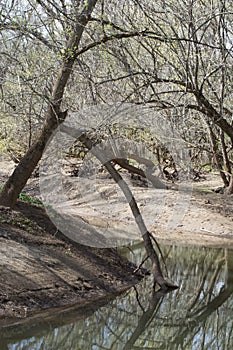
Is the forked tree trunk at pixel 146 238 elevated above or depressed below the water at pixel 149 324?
above

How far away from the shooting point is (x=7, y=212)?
9.64m

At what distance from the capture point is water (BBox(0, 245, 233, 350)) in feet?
23.1

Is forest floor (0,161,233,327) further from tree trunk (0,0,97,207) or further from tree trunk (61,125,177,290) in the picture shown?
tree trunk (61,125,177,290)

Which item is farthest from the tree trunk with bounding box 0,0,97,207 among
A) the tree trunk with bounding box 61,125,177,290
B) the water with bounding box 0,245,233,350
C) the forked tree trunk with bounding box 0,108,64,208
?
the water with bounding box 0,245,233,350

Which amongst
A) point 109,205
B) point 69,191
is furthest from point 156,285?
point 69,191

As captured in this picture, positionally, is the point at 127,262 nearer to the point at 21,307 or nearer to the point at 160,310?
the point at 160,310

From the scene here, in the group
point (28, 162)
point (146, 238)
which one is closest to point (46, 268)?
point (146, 238)

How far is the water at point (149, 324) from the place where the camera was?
704cm

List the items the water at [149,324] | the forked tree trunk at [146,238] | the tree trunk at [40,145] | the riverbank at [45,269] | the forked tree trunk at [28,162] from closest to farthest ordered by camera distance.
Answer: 1. the water at [149,324]
2. the riverbank at [45,269]
3. the forked tree trunk at [146,238]
4. the tree trunk at [40,145]
5. the forked tree trunk at [28,162]

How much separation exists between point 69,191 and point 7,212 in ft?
29.8

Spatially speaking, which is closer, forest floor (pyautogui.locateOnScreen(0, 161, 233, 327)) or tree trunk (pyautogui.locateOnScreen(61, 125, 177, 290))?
forest floor (pyautogui.locateOnScreen(0, 161, 233, 327))

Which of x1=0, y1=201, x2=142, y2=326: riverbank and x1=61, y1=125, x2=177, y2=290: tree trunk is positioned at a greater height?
x1=61, y1=125, x2=177, y2=290: tree trunk

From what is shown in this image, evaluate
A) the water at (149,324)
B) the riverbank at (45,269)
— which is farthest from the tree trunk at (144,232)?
the riverbank at (45,269)

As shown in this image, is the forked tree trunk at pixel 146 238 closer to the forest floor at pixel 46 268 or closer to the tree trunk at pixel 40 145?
the tree trunk at pixel 40 145
